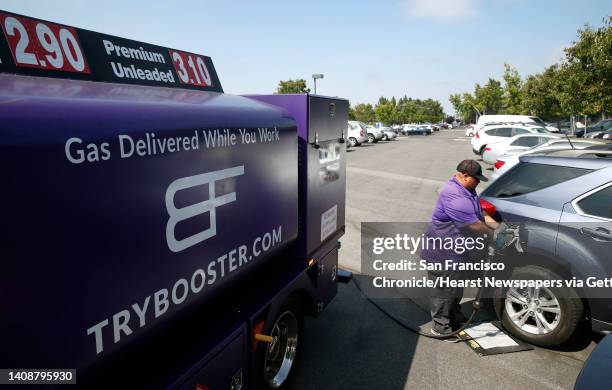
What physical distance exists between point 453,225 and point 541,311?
4.31 ft

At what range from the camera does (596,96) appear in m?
20.2

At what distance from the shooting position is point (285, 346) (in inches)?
144

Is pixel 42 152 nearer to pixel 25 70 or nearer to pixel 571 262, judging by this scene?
pixel 25 70

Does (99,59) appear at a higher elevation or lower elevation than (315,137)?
higher

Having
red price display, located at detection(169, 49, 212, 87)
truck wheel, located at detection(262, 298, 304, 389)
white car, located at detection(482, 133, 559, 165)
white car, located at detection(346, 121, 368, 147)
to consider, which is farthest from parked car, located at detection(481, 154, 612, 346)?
white car, located at detection(346, 121, 368, 147)

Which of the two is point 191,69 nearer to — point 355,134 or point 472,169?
point 472,169

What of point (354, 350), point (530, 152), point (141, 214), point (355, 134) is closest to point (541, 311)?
point (354, 350)

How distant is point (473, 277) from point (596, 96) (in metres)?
21.2

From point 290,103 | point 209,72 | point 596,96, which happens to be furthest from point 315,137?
point 596,96

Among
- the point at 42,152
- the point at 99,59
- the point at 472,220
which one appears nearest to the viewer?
the point at 42,152

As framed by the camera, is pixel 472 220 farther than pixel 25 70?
Yes

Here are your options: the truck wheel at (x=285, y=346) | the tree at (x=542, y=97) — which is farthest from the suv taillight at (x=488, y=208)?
the tree at (x=542, y=97)

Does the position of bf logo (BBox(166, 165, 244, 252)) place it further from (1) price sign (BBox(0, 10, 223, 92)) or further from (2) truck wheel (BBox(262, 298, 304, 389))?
(2) truck wheel (BBox(262, 298, 304, 389))

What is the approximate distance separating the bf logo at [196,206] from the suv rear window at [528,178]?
11.1 ft
